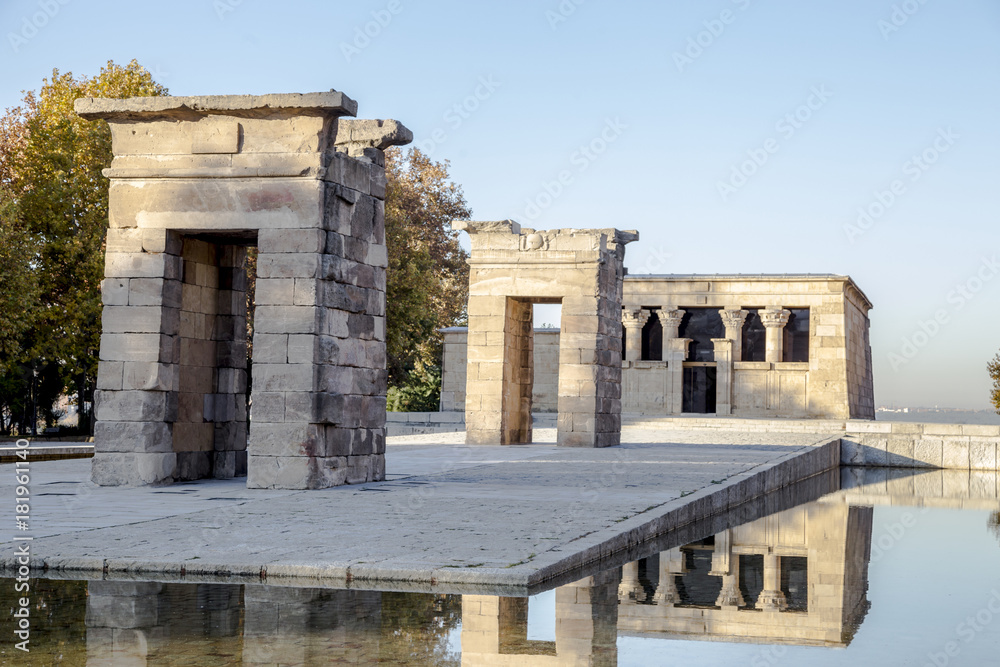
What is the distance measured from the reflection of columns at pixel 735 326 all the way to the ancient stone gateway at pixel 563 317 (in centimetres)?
1674

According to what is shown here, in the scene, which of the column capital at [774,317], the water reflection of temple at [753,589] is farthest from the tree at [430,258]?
the water reflection of temple at [753,589]

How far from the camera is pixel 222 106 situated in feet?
38.6

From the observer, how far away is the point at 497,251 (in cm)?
2217

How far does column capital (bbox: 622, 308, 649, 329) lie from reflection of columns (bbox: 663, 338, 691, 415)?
132 cm

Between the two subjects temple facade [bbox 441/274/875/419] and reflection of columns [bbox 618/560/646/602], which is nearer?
reflection of columns [bbox 618/560/646/602]

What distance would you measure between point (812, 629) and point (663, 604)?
91 centimetres

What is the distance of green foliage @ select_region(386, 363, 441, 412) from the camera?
39938mm

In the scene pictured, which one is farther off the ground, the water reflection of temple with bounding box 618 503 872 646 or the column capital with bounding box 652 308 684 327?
the column capital with bounding box 652 308 684 327

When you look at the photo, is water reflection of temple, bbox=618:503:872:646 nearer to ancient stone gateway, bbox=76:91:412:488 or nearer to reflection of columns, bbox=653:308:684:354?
ancient stone gateway, bbox=76:91:412:488

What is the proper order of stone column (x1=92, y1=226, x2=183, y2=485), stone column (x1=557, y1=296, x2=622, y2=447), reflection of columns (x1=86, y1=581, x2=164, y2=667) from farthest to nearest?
stone column (x1=557, y1=296, x2=622, y2=447) < stone column (x1=92, y1=226, x2=183, y2=485) < reflection of columns (x1=86, y1=581, x2=164, y2=667)

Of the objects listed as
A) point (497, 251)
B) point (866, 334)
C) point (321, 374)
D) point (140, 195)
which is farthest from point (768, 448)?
point (866, 334)

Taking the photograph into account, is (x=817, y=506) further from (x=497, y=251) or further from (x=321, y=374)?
(x=497, y=251)

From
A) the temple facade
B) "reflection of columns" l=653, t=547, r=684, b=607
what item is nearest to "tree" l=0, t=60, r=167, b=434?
the temple facade

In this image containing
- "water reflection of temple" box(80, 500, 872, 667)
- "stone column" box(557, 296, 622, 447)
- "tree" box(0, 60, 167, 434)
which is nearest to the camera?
"water reflection of temple" box(80, 500, 872, 667)
